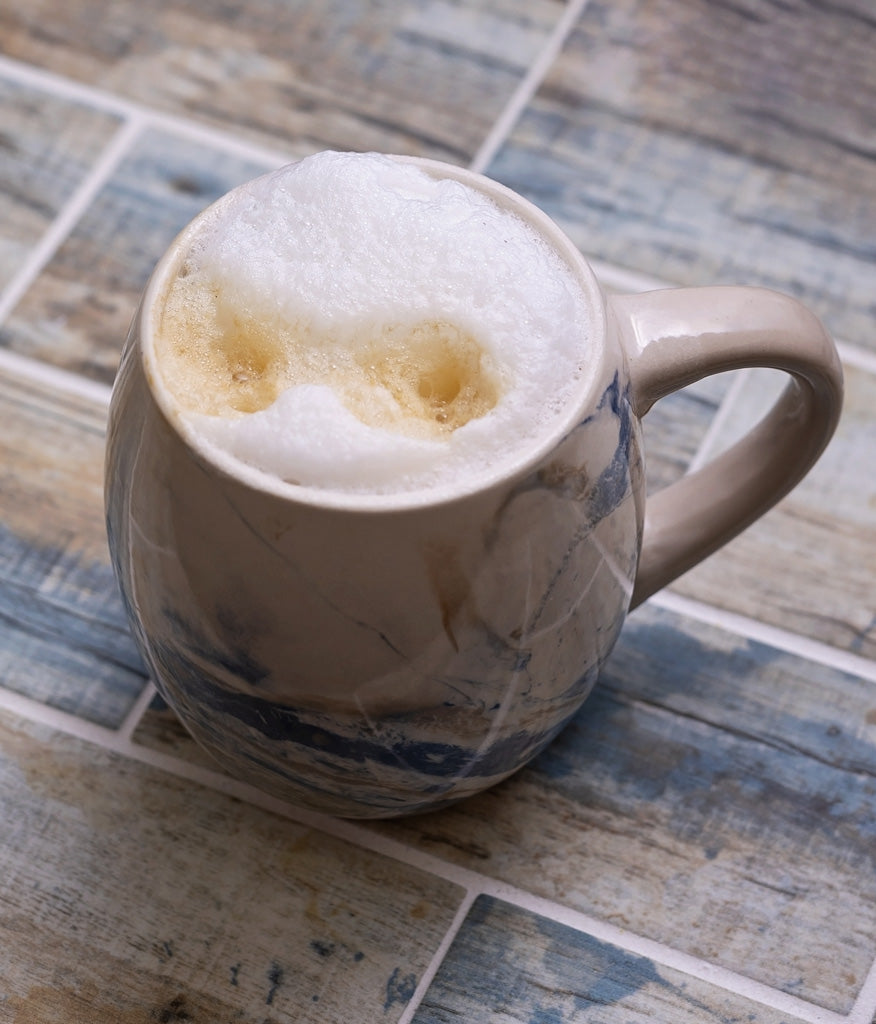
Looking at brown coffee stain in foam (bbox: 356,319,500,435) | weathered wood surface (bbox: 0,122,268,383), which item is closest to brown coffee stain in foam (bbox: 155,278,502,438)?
brown coffee stain in foam (bbox: 356,319,500,435)

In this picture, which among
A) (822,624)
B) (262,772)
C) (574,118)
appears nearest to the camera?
(262,772)

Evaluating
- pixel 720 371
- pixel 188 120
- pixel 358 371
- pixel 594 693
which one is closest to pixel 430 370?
pixel 358 371

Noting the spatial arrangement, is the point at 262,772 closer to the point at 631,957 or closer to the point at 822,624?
the point at 631,957

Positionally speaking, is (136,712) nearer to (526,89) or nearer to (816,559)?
(816,559)

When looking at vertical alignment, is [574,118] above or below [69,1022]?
above

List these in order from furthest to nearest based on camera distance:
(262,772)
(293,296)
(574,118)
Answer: (574,118), (262,772), (293,296)

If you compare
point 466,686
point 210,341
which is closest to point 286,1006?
point 466,686

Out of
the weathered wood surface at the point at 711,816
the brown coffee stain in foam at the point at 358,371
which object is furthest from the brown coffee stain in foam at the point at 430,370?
the weathered wood surface at the point at 711,816
